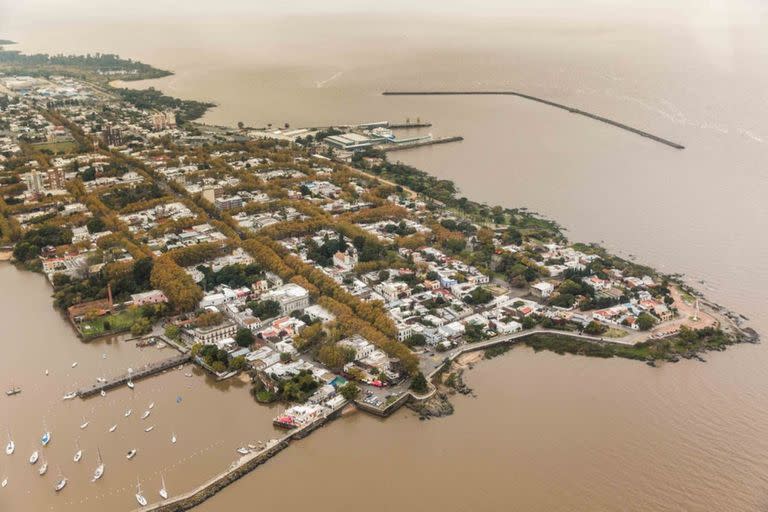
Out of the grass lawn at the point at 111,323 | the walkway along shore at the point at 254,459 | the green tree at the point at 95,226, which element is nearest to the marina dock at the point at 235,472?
the walkway along shore at the point at 254,459

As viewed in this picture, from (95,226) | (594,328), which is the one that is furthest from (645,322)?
(95,226)

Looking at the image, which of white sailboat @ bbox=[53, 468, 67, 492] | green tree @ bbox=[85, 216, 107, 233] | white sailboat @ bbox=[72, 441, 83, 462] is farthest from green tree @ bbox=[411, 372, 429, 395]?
green tree @ bbox=[85, 216, 107, 233]

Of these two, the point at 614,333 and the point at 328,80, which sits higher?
the point at 328,80

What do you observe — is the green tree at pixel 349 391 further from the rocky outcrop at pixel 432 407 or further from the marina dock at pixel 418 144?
the marina dock at pixel 418 144

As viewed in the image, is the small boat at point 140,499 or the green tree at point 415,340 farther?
the green tree at point 415,340

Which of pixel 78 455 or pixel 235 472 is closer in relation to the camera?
pixel 235 472

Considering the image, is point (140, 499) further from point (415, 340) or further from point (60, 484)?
point (415, 340)
